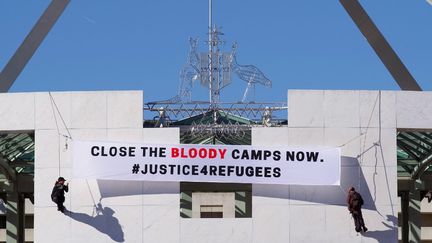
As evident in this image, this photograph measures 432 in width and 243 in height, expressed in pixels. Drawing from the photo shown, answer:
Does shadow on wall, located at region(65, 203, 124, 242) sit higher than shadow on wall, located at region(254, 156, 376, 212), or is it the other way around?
shadow on wall, located at region(254, 156, 376, 212)

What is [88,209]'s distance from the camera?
107 ft

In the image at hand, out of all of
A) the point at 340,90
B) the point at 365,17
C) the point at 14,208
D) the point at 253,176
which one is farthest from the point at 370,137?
the point at 14,208

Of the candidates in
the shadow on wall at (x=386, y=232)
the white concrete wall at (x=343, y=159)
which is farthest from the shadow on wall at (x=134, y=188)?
the shadow on wall at (x=386, y=232)

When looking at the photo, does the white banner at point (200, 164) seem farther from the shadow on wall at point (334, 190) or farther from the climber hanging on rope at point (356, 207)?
the climber hanging on rope at point (356, 207)

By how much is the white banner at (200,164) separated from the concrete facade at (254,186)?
0.96ft

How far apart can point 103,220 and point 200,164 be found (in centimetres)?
323

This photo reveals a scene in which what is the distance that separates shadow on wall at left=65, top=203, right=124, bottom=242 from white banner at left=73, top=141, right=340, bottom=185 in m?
1.01

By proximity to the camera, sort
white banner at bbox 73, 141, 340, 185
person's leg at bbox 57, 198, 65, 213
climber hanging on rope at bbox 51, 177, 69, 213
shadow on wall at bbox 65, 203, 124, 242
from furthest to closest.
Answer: shadow on wall at bbox 65, 203, 124, 242 → white banner at bbox 73, 141, 340, 185 → person's leg at bbox 57, 198, 65, 213 → climber hanging on rope at bbox 51, 177, 69, 213

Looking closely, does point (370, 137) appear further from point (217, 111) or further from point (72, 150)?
point (72, 150)

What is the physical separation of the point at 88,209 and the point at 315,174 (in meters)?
6.59

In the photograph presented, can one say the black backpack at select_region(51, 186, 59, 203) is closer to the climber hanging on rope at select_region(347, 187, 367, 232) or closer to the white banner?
the white banner

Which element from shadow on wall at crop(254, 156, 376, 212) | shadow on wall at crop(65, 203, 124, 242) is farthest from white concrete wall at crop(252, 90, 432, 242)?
shadow on wall at crop(65, 203, 124, 242)

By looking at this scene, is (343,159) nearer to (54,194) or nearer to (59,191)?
(59,191)

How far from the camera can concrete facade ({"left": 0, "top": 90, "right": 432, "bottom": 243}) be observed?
107ft
